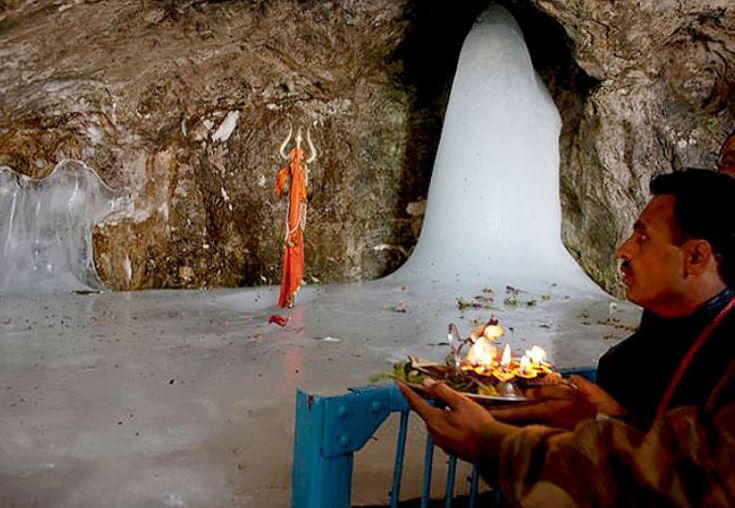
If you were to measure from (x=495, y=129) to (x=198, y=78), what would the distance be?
3.40 m

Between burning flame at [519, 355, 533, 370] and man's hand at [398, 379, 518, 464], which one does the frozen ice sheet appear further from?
man's hand at [398, 379, 518, 464]

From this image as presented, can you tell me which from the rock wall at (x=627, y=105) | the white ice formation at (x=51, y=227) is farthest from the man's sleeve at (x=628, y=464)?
the white ice formation at (x=51, y=227)

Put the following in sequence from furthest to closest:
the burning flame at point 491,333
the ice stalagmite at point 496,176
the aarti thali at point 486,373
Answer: the ice stalagmite at point 496,176 < the burning flame at point 491,333 < the aarti thali at point 486,373

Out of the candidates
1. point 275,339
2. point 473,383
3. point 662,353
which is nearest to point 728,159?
point 662,353

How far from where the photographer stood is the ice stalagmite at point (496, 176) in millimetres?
6344

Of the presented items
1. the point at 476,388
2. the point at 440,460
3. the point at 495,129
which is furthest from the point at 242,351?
the point at 495,129

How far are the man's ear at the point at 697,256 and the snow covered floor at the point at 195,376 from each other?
1133 mm

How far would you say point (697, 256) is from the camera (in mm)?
985

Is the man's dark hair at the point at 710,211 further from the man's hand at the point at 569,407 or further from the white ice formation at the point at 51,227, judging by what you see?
the white ice formation at the point at 51,227

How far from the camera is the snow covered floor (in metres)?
1.94

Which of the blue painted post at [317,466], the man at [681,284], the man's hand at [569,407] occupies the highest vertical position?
the man at [681,284]

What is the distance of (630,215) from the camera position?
22.1ft

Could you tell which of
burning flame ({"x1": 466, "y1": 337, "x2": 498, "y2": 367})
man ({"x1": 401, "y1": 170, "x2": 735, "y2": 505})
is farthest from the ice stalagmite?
man ({"x1": 401, "y1": 170, "x2": 735, "y2": 505})

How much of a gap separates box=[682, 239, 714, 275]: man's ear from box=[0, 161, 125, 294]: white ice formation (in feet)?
21.5
